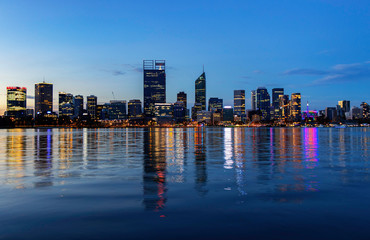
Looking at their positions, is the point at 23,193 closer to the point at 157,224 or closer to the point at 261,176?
the point at 157,224

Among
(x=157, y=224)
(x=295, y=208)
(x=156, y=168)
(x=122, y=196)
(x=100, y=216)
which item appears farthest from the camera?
(x=156, y=168)

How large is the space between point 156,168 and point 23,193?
10.7m

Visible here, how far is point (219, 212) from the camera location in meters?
11.9

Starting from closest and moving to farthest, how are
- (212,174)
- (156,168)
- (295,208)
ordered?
(295,208)
(212,174)
(156,168)

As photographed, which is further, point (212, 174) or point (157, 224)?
point (212, 174)

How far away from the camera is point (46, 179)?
1975 centimetres

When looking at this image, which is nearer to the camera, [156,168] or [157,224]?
[157,224]

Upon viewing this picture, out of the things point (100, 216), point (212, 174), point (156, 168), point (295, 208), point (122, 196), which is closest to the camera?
point (100, 216)

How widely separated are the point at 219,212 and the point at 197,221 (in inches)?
54.5

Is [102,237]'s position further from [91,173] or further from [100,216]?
[91,173]

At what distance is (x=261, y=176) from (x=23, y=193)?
13350 mm

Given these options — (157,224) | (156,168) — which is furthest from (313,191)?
(156,168)

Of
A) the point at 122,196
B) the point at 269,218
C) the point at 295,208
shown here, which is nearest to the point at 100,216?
the point at 122,196

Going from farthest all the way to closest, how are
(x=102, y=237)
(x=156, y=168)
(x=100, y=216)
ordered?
(x=156, y=168) → (x=100, y=216) → (x=102, y=237)
